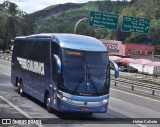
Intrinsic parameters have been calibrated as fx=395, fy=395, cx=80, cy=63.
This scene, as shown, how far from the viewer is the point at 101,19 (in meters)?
41.2

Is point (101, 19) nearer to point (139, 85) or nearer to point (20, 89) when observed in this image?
point (139, 85)

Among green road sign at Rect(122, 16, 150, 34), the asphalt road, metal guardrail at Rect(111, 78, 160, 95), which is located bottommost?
metal guardrail at Rect(111, 78, 160, 95)

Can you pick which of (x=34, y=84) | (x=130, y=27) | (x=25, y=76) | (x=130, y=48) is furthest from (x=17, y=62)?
(x=130, y=48)

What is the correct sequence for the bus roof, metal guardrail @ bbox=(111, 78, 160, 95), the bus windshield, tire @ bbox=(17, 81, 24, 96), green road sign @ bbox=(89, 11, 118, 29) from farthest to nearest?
green road sign @ bbox=(89, 11, 118, 29) < metal guardrail @ bbox=(111, 78, 160, 95) < tire @ bbox=(17, 81, 24, 96) < the bus roof < the bus windshield

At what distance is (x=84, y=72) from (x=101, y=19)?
2665 cm

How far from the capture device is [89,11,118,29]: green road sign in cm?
4103

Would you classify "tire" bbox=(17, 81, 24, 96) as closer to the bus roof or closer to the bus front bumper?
the bus roof

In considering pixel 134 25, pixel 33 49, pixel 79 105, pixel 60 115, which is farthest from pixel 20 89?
pixel 134 25

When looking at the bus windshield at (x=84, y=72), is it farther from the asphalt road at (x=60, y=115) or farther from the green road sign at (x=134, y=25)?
the green road sign at (x=134, y=25)

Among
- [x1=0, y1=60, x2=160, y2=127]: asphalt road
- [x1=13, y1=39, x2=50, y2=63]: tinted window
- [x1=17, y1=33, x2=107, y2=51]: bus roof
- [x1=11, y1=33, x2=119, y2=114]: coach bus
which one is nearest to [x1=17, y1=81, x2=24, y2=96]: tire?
[x1=0, y1=60, x2=160, y2=127]: asphalt road

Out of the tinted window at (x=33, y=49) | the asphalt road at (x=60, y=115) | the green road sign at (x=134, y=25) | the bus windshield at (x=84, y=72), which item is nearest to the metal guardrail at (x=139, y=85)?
the asphalt road at (x=60, y=115)

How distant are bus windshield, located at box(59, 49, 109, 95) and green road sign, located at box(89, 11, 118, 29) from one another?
25864 millimetres

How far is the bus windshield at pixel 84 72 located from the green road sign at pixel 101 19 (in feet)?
84.9

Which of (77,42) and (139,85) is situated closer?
(77,42)
